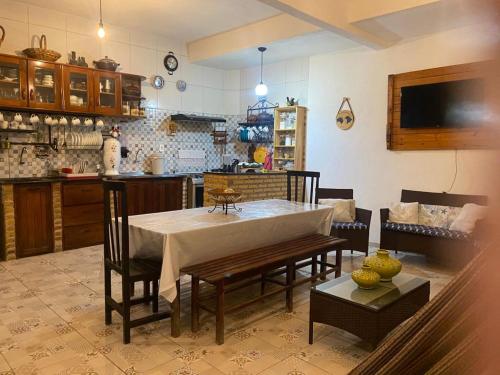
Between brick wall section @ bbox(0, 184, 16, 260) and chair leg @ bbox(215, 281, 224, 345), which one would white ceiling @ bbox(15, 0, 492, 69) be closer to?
brick wall section @ bbox(0, 184, 16, 260)

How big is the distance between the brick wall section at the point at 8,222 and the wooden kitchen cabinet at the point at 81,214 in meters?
0.55

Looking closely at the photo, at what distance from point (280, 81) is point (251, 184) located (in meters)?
2.15

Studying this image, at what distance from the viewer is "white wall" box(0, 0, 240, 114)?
4.81 meters

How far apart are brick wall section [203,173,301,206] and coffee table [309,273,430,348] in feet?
9.06

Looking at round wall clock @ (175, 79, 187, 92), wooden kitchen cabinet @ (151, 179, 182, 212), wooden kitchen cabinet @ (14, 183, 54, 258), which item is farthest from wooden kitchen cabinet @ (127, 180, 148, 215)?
round wall clock @ (175, 79, 187, 92)

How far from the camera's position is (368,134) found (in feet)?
17.8

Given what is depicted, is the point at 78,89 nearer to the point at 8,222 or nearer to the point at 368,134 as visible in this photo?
the point at 8,222

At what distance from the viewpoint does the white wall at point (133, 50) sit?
4.81 m

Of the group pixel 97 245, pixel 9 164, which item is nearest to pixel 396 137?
pixel 97 245

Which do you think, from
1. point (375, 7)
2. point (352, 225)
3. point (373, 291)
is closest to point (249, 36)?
point (375, 7)

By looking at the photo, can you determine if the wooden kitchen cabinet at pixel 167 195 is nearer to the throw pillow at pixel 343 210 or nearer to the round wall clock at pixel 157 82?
the round wall clock at pixel 157 82

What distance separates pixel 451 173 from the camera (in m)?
4.59

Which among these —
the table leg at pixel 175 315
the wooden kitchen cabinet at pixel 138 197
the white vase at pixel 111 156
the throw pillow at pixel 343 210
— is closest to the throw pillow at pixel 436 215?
the throw pillow at pixel 343 210

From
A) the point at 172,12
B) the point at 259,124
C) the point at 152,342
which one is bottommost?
the point at 152,342
